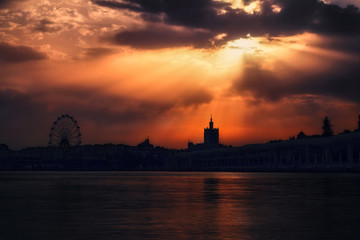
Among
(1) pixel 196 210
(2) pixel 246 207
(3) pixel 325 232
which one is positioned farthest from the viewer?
(2) pixel 246 207

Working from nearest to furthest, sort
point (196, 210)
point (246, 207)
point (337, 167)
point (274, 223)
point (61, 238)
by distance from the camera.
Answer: point (61, 238)
point (274, 223)
point (196, 210)
point (246, 207)
point (337, 167)

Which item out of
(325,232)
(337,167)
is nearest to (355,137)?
(337,167)

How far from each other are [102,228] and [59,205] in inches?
626

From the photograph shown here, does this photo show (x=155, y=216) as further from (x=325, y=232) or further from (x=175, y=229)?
(x=325, y=232)

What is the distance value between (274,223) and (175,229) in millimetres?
5958

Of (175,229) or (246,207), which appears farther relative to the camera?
Answer: (246,207)

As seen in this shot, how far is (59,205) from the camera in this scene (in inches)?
1683

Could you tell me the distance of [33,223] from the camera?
3025 cm

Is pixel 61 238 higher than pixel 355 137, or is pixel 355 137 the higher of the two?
pixel 355 137

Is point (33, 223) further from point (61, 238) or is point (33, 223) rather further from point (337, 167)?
point (337, 167)

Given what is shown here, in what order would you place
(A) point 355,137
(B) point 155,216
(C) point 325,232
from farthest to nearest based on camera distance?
1. (A) point 355,137
2. (B) point 155,216
3. (C) point 325,232

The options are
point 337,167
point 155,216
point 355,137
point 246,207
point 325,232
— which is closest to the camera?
point 325,232

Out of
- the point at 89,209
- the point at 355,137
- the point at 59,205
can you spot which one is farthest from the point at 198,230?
the point at 355,137

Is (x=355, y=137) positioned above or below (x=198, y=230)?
above
